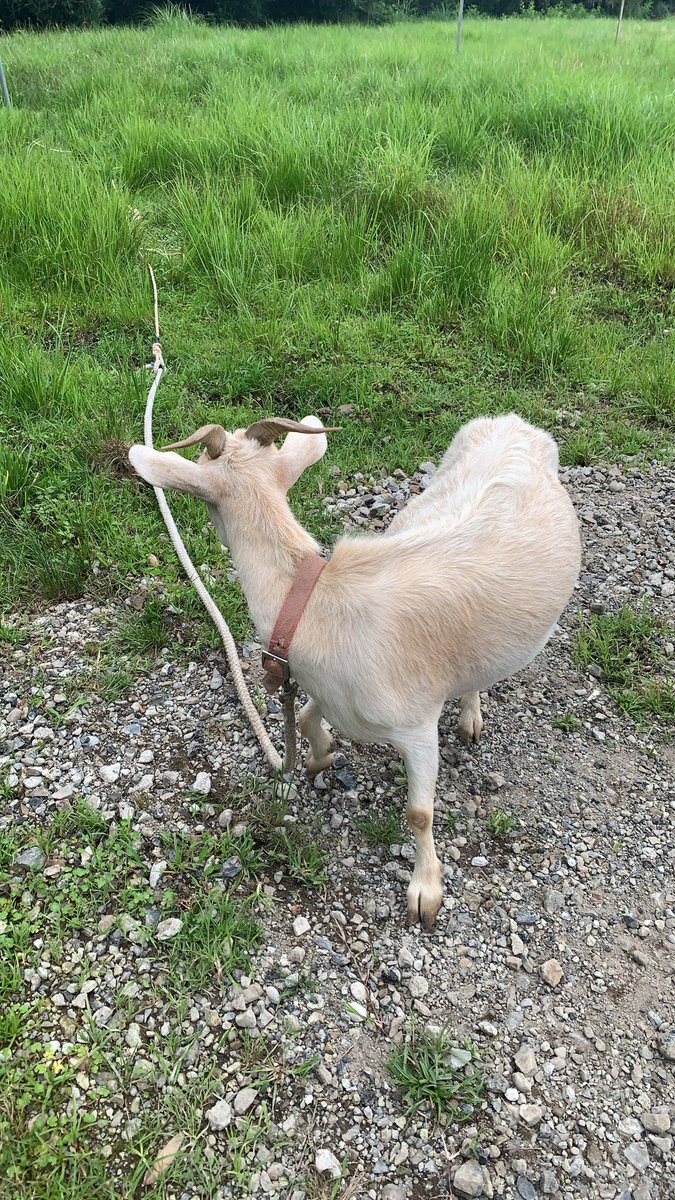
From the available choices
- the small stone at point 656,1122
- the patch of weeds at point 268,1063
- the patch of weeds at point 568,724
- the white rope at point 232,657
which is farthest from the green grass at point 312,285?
the small stone at point 656,1122

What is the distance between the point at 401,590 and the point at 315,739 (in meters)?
0.77

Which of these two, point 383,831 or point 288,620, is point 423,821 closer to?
point 383,831

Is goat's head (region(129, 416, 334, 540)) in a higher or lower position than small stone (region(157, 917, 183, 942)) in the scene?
higher

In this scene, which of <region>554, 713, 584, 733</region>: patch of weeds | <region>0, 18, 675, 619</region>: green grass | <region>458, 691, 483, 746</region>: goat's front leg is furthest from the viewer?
<region>0, 18, 675, 619</region>: green grass

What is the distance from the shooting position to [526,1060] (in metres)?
2.26

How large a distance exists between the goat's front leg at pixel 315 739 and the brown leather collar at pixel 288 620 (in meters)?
0.47

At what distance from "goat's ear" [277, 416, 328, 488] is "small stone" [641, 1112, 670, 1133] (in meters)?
2.00

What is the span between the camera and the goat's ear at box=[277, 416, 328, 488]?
2494mm

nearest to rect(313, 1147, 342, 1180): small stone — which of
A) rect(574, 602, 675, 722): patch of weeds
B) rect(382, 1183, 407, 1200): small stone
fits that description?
rect(382, 1183, 407, 1200): small stone

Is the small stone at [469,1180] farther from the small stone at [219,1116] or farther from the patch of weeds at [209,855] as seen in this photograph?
the patch of weeds at [209,855]

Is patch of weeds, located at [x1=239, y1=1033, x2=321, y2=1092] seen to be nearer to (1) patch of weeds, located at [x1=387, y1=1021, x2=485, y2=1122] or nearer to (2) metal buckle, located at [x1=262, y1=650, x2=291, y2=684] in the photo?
(1) patch of weeds, located at [x1=387, y1=1021, x2=485, y2=1122]

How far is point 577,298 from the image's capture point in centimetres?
556

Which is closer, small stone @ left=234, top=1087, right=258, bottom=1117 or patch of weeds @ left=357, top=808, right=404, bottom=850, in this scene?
small stone @ left=234, top=1087, right=258, bottom=1117

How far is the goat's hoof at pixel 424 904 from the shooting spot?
259 cm
